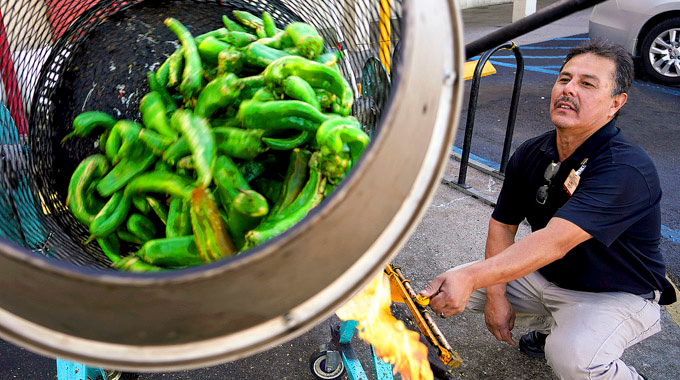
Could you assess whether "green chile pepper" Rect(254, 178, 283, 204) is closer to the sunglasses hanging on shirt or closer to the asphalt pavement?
the asphalt pavement

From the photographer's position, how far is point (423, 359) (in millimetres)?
1919

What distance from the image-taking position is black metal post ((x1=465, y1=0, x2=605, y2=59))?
4.50 ft

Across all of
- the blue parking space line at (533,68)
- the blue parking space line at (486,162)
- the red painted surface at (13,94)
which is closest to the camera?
the red painted surface at (13,94)

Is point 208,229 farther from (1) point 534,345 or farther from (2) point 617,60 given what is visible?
(1) point 534,345

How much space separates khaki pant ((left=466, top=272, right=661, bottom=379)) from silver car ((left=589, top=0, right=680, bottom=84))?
6343 millimetres

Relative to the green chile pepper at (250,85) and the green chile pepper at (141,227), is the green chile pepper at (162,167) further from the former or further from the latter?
the green chile pepper at (250,85)

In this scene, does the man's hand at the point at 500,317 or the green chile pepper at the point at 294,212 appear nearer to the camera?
the green chile pepper at the point at 294,212

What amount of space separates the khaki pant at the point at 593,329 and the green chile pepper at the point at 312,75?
1.60m

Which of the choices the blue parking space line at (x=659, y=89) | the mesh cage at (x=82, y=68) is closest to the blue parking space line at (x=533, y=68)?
the blue parking space line at (x=659, y=89)

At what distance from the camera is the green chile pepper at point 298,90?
4.13 ft

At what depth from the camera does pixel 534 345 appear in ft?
9.45

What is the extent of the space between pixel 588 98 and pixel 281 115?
171 cm

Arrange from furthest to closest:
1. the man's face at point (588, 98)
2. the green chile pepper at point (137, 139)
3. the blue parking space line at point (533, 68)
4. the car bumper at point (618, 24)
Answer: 1. the blue parking space line at point (533, 68)
2. the car bumper at point (618, 24)
3. the man's face at point (588, 98)
4. the green chile pepper at point (137, 139)

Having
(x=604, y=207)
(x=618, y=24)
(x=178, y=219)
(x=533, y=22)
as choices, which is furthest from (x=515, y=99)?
(x=618, y=24)
